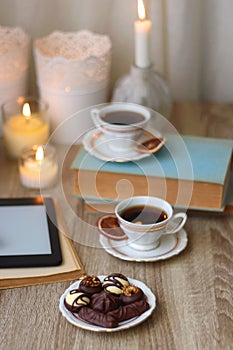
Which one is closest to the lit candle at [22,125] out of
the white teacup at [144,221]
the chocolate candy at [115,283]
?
the white teacup at [144,221]

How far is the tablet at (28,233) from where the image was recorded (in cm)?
99

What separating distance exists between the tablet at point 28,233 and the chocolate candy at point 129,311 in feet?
0.53

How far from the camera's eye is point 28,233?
3.46 ft

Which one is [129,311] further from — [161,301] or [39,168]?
[39,168]

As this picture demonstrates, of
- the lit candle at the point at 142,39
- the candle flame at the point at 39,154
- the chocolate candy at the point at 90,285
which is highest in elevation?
the lit candle at the point at 142,39

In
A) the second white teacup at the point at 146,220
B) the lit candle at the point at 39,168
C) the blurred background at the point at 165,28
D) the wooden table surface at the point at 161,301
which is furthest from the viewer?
the blurred background at the point at 165,28

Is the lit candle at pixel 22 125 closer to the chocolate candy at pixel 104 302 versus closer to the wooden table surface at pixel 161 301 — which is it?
the wooden table surface at pixel 161 301

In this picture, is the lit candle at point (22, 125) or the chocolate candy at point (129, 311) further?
the lit candle at point (22, 125)

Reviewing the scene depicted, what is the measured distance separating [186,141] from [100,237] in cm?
27

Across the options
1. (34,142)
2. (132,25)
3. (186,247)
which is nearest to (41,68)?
(34,142)

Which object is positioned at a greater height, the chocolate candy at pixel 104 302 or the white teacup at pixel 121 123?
the white teacup at pixel 121 123

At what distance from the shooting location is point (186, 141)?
47.1 inches

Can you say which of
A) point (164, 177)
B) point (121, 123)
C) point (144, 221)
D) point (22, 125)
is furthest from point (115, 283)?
point (22, 125)

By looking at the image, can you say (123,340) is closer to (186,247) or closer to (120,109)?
(186,247)
